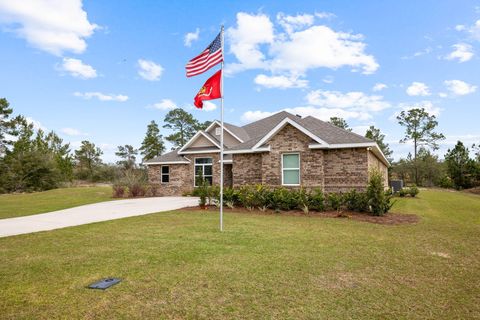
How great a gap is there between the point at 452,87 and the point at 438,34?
8674mm

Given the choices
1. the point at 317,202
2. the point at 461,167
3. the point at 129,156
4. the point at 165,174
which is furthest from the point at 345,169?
the point at 129,156

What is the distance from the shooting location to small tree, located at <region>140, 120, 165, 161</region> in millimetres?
48000

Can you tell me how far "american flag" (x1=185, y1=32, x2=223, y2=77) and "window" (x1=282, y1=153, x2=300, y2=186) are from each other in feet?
27.1

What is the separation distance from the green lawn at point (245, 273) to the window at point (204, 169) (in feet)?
50.5

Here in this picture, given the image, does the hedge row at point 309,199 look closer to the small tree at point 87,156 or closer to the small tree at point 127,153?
the small tree at point 127,153

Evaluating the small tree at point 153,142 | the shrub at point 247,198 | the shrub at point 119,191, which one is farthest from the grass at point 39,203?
the small tree at point 153,142

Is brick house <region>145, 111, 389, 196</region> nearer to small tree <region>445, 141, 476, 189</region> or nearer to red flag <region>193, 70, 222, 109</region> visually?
red flag <region>193, 70, 222, 109</region>

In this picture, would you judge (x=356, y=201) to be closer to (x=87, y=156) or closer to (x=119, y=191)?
(x=119, y=191)

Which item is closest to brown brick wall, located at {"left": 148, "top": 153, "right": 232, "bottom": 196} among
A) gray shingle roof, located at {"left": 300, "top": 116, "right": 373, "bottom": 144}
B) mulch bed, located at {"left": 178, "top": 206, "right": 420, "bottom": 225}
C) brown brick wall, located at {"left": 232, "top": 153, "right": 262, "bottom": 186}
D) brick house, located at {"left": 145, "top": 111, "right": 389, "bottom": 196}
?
brown brick wall, located at {"left": 232, "top": 153, "right": 262, "bottom": 186}

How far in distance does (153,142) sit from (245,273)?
4537 centimetres

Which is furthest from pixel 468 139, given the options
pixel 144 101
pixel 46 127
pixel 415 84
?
pixel 46 127

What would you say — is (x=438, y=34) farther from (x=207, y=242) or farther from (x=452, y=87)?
(x=207, y=242)

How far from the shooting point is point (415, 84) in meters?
27.0

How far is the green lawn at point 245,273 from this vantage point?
380cm
